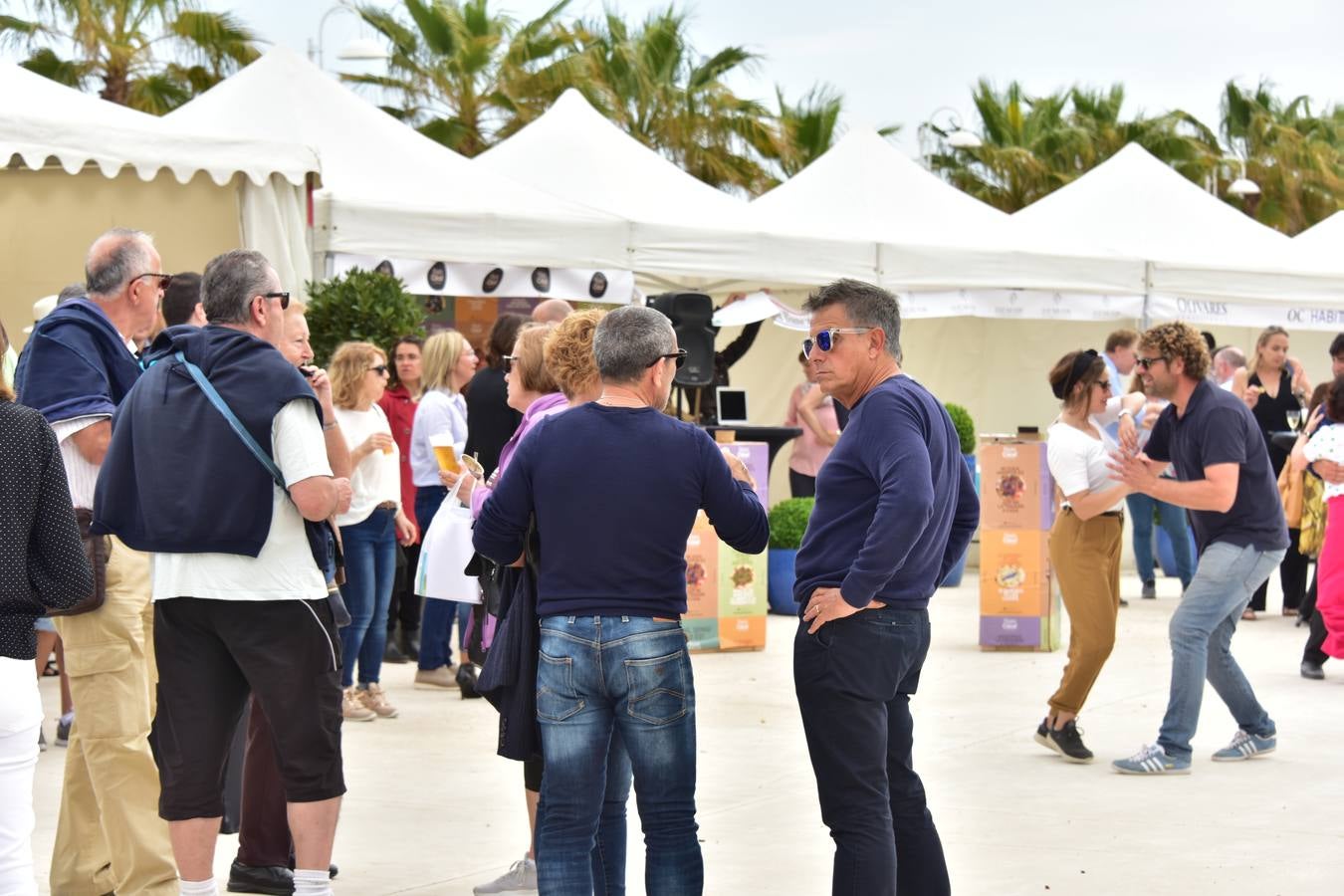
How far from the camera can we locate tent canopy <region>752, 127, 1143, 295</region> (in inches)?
551

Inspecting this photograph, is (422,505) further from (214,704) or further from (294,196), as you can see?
(214,704)

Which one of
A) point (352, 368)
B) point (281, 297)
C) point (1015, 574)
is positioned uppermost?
point (281, 297)

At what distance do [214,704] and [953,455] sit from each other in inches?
78.0

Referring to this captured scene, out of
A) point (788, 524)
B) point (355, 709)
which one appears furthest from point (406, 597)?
point (788, 524)

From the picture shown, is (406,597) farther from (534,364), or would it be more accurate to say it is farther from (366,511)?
(534,364)

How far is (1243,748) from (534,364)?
3907mm

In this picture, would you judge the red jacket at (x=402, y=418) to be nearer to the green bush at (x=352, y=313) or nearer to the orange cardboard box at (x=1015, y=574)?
the green bush at (x=352, y=313)

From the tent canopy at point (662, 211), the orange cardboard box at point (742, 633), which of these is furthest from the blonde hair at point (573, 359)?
the tent canopy at point (662, 211)

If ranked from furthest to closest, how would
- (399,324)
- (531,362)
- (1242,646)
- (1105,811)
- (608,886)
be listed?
(1242,646) → (399,324) → (1105,811) → (531,362) → (608,886)

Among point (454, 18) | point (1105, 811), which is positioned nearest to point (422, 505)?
point (1105, 811)

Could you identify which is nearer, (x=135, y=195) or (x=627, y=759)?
(x=627, y=759)

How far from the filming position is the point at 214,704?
4.44m

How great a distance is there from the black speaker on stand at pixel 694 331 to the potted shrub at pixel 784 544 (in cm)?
155

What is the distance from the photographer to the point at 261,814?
5.29 metres
